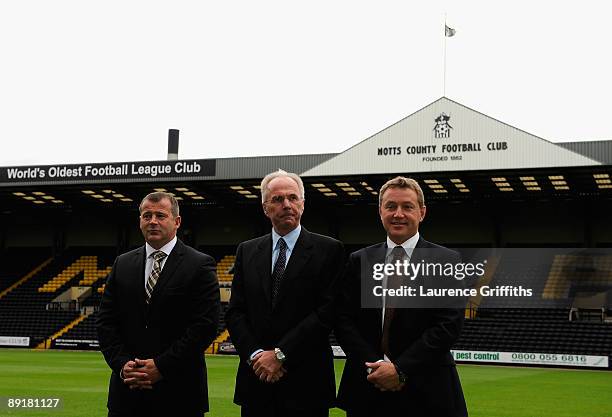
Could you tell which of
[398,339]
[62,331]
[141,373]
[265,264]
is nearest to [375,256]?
[398,339]

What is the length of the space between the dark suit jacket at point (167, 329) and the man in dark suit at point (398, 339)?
1.13m

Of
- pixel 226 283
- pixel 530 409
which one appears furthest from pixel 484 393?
pixel 226 283

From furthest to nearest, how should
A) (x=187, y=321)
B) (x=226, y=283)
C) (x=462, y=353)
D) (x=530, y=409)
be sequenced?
1. (x=226, y=283)
2. (x=462, y=353)
3. (x=530, y=409)
4. (x=187, y=321)

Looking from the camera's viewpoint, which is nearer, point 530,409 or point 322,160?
point 530,409

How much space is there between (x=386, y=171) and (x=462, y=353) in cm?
744

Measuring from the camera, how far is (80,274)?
40.4 meters

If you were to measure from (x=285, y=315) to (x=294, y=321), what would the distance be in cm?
8

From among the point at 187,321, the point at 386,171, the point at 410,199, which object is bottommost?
the point at 187,321

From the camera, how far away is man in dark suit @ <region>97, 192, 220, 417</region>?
18.6 feet

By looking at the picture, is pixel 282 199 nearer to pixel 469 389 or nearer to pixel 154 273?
pixel 154 273

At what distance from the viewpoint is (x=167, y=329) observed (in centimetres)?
578

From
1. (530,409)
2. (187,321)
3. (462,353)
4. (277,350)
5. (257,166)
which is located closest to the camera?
(277,350)

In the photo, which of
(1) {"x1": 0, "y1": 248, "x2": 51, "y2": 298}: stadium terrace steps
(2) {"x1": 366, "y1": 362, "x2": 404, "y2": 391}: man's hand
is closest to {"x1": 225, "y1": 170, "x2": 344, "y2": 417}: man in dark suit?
(2) {"x1": 366, "y1": 362, "x2": 404, "y2": 391}: man's hand

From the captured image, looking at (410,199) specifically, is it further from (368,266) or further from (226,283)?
(226,283)
